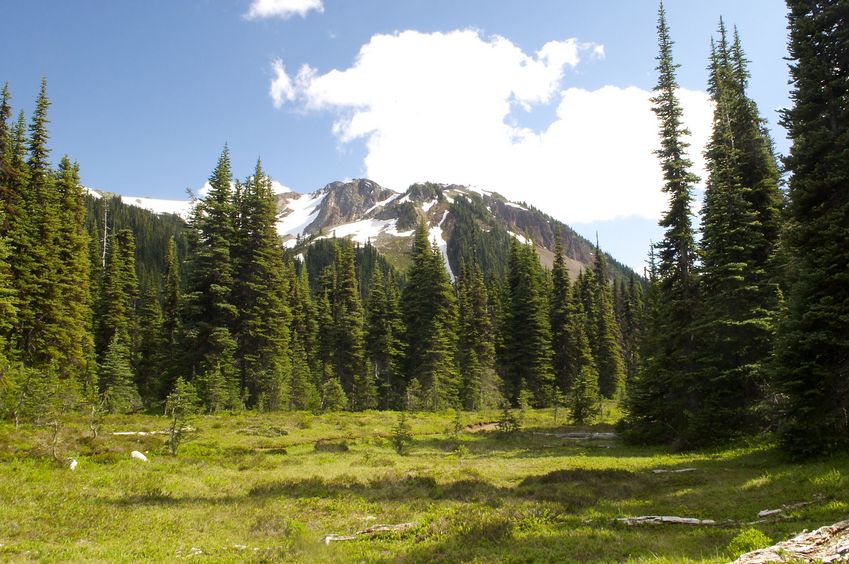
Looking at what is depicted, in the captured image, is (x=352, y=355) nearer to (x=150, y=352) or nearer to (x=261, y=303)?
(x=261, y=303)

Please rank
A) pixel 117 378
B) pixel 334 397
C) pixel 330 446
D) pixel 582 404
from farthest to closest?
pixel 334 397 < pixel 117 378 < pixel 582 404 < pixel 330 446

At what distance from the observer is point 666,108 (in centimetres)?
3053

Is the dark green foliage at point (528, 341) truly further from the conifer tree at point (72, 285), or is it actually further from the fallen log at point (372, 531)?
the fallen log at point (372, 531)

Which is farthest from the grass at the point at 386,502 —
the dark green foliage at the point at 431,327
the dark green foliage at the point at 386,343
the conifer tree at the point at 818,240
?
the dark green foliage at the point at 386,343

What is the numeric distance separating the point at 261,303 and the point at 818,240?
135 ft

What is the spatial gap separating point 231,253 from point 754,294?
4174cm

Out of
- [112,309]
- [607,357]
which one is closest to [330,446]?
[112,309]

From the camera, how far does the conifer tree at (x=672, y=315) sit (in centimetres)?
2723

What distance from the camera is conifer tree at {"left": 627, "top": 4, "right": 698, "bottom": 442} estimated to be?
1072 inches

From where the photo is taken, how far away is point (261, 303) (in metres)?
46.2

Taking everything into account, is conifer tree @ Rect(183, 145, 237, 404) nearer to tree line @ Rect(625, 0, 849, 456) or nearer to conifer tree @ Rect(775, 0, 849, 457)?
tree line @ Rect(625, 0, 849, 456)

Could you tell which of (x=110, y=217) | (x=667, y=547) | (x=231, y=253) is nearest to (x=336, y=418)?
(x=231, y=253)

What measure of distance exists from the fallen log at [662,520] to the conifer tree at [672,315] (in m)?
16.3

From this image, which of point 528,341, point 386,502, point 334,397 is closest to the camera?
point 386,502
